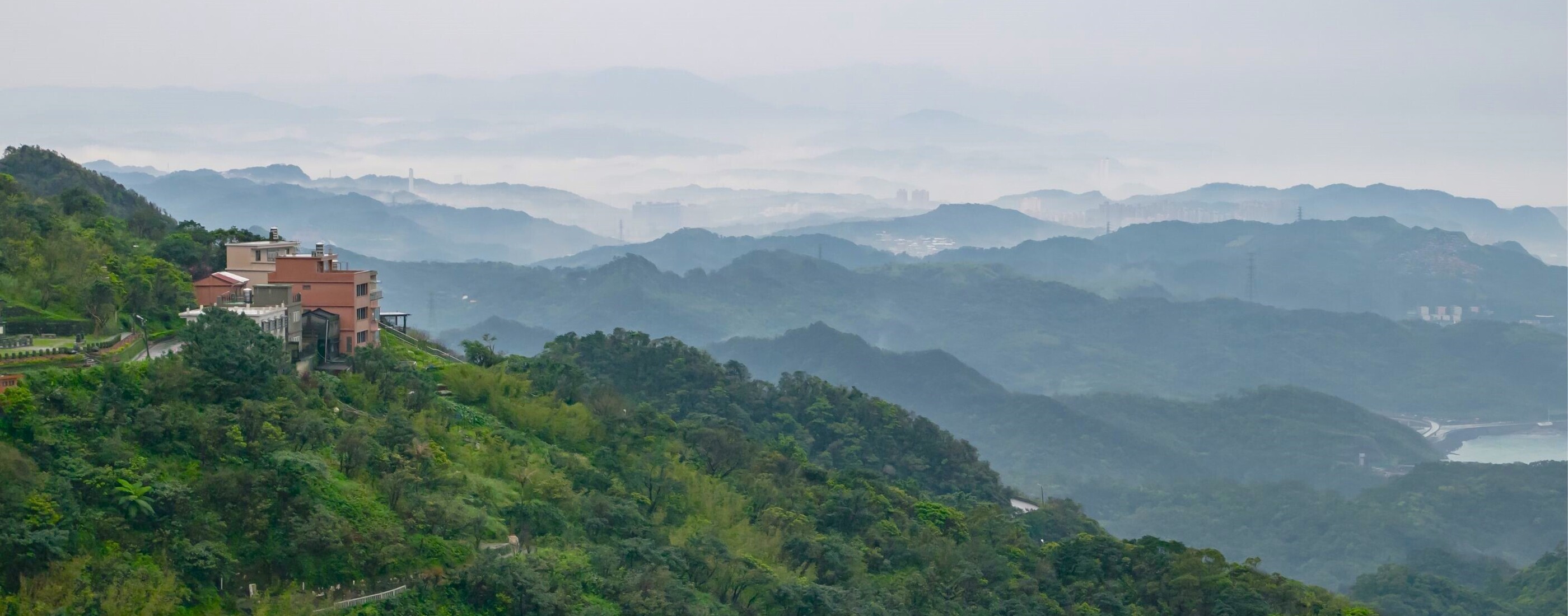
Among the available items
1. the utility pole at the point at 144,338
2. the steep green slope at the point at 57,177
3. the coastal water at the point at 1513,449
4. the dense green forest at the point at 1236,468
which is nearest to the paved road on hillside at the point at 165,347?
the utility pole at the point at 144,338

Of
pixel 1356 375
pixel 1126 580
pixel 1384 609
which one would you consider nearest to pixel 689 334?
pixel 1356 375

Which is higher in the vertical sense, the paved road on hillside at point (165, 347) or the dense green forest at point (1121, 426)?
the paved road on hillside at point (165, 347)

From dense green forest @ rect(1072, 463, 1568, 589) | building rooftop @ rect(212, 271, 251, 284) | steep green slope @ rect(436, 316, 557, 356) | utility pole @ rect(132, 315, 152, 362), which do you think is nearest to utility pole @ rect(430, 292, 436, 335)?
steep green slope @ rect(436, 316, 557, 356)

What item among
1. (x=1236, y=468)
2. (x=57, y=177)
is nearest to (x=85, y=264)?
(x=57, y=177)

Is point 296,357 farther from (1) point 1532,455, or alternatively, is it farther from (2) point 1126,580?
(1) point 1532,455

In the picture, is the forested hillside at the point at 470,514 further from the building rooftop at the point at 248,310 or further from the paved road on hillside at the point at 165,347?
the building rooftop at the point at 248,310

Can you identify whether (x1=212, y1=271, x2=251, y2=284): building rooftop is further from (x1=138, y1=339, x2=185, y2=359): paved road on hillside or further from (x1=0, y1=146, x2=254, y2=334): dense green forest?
(x1=138, y1=339, x2=185, y2=359): paved road on hillside
